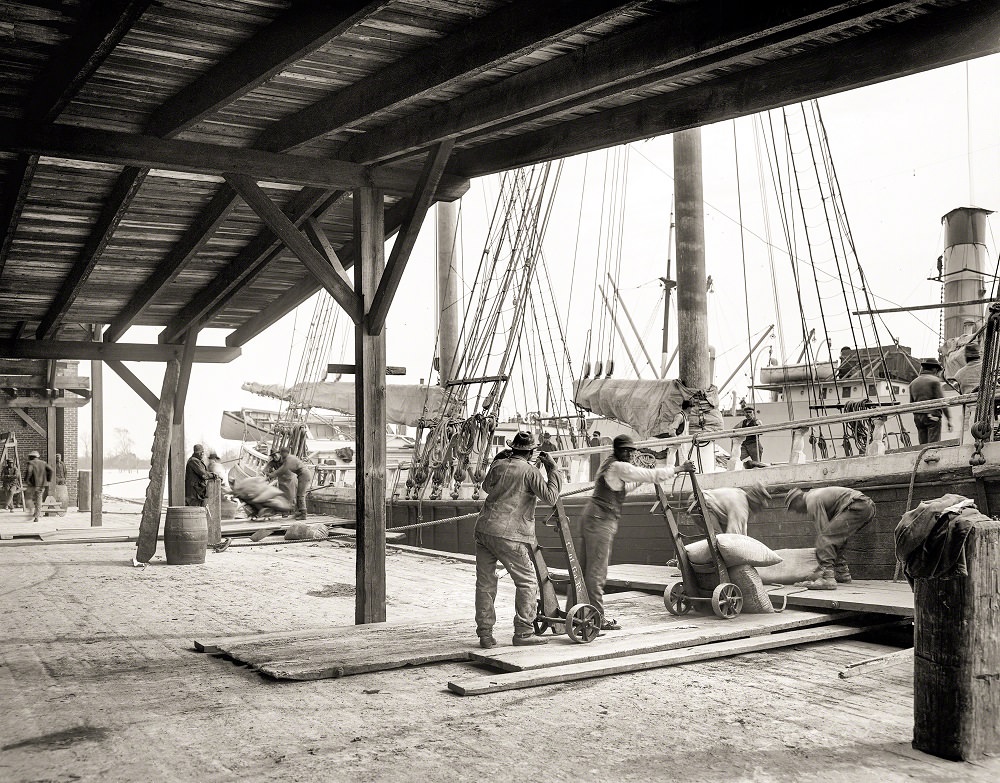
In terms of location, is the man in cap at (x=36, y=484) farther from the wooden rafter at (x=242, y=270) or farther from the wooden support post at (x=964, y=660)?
the wooden support post at (x=964, y=660)

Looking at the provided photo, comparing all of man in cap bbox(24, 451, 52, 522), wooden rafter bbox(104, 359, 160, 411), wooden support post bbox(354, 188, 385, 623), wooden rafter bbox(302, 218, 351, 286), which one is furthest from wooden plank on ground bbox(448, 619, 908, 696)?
man in cap bbox(24, 451, 52, 522)

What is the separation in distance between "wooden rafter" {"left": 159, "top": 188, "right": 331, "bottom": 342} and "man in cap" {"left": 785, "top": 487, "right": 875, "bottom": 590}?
17.3 ft

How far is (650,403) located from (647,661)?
7.96 meters

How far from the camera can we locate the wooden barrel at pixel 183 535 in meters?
13.6

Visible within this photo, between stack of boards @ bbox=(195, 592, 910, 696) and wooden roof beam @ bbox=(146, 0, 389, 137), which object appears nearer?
wooden roof beam @ bbox=(146, 0, 389, 137)

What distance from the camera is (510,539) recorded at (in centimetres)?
704

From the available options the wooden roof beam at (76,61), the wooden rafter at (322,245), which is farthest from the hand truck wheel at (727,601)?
the wooden roof beam at (76,61)

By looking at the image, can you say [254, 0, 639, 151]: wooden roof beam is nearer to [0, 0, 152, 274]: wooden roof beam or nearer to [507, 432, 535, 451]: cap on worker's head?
[0, 0, 152, 274]: wooden roof beam

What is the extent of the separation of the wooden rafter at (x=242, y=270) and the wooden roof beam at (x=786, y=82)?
1798 mm

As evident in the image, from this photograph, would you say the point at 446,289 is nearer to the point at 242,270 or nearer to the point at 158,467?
the point at 158,467

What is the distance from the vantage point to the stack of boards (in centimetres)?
630

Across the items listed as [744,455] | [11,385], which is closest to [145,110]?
[744,455]

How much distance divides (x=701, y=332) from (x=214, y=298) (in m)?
6.70

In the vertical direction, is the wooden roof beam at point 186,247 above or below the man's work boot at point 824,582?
above
